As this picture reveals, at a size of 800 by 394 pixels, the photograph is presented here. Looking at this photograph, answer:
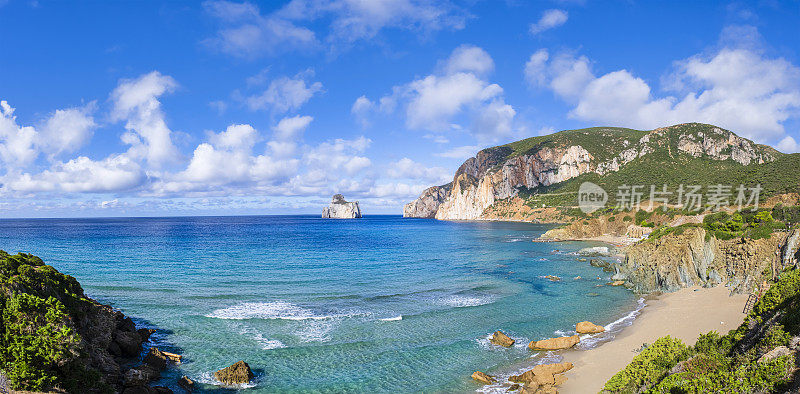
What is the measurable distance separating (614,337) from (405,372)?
13.5 m

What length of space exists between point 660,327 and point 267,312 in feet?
89.3

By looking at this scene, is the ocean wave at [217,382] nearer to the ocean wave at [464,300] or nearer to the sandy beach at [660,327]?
the sandy beach at [660,327]

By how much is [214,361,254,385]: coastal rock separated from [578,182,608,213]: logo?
123768 mm

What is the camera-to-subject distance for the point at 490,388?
57.9ft

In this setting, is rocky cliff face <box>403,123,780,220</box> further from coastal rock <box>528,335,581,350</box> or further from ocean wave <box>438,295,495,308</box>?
coastal rock <box>528,335,581,350</box>

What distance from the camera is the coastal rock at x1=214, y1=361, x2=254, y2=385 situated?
1795 cm

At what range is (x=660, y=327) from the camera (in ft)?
81.4

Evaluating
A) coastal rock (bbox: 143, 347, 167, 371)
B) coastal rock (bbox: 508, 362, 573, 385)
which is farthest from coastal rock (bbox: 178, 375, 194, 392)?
coastal rock (bbox: 508, 362, 573, 385)

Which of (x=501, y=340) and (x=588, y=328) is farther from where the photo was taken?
(x=588, y=328)

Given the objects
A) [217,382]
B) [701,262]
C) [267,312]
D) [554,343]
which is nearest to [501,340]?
[554,343]

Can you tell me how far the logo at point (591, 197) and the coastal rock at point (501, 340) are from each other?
369ft

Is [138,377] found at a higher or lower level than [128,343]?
lower

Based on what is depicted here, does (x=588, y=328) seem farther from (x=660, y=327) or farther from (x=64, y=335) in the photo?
(x=64, y=335)

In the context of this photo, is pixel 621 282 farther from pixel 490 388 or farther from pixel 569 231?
pixel 569 231
